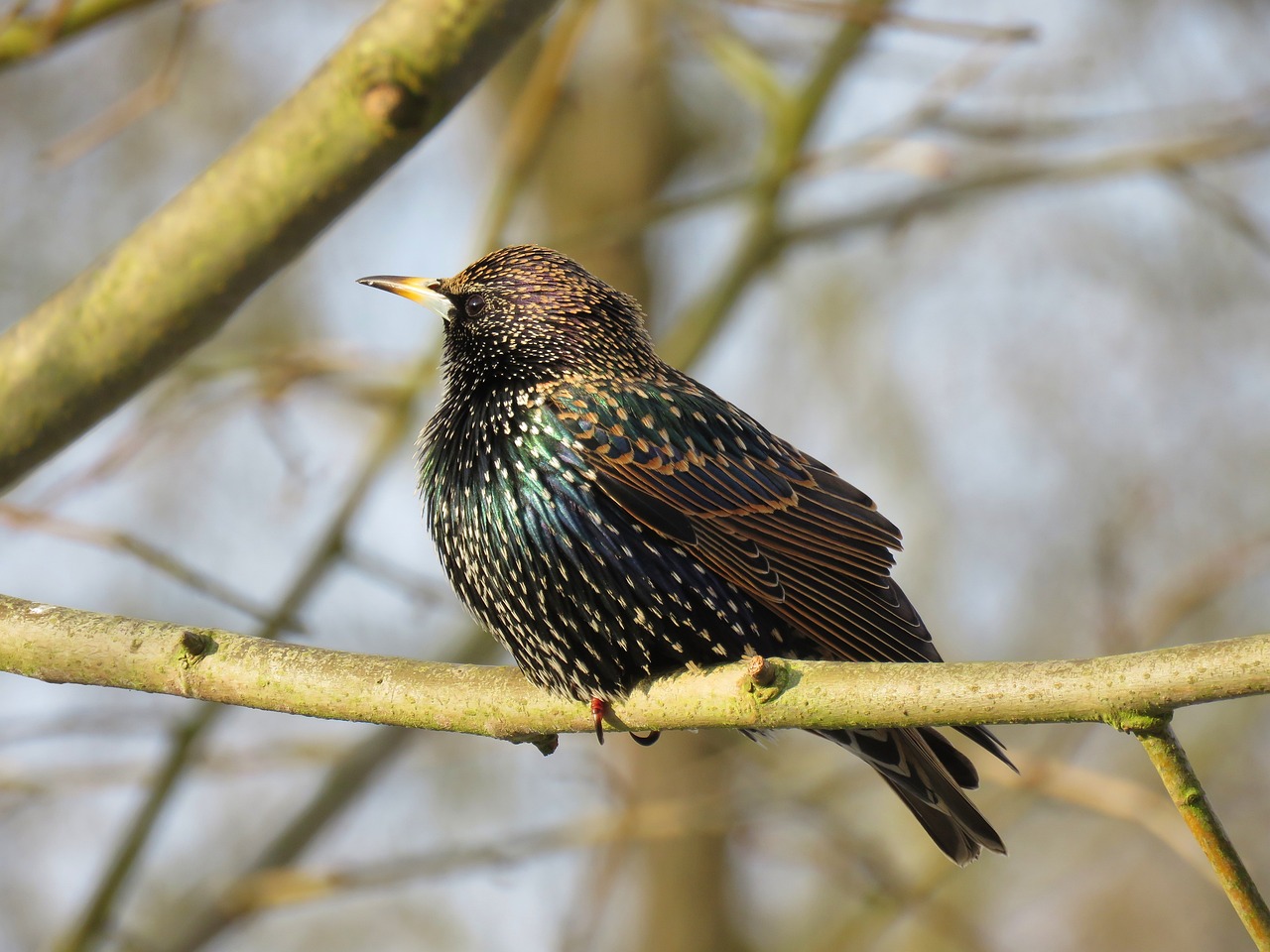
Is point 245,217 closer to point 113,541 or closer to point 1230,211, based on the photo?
point 113,541

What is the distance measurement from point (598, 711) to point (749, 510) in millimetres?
812

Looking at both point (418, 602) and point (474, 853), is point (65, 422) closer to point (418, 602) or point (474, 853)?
point (418, 602)

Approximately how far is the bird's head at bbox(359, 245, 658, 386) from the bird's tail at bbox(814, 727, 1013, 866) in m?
1.26

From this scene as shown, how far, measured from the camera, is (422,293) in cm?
436

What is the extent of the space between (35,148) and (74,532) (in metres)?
6.55

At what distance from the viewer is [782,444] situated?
4215 mm

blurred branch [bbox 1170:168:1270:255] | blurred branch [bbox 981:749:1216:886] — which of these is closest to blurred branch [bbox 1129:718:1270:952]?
blurred branch [bbox 981:749:1216:886]

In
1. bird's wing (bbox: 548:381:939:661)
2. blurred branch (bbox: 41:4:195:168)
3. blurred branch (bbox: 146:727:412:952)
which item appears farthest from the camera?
blurred branch (bbox: 146:727:412:952)

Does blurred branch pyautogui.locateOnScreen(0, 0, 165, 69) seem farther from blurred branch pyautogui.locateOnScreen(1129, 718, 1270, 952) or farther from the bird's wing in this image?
blurred branch pyautogui.locateOnScreen(1129, 718, 1270, 952)

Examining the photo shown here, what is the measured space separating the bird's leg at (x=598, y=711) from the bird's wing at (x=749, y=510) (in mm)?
512

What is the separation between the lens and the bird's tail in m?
3.70

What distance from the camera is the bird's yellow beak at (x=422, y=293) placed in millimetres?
4344

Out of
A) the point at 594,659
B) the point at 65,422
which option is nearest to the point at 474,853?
the point at 594,659

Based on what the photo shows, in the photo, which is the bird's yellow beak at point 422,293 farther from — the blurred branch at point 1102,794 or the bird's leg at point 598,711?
the blurred branch at point 1102,794
